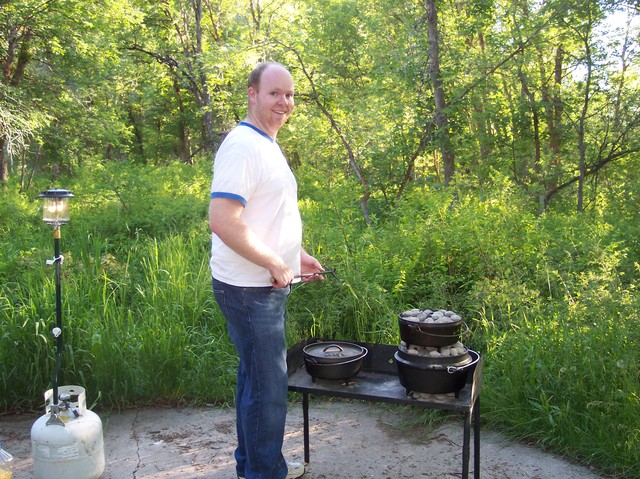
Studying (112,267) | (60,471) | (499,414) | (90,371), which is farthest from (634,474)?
(112,267)

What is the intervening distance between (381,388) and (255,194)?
1.19 metres

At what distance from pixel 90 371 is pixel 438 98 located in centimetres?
627

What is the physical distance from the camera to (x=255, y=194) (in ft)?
7.92

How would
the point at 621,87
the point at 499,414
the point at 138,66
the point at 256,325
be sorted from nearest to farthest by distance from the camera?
the point at 256,325 < the point at 499,414 < the point at 621,87 < the point at 138,66

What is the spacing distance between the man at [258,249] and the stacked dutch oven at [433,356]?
0.59 m

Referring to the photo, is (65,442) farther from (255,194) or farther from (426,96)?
(426,96)

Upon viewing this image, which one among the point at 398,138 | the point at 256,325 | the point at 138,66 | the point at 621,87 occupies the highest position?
the point at 138,66

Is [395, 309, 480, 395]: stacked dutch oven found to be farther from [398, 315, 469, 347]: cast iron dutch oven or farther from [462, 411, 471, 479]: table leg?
[462, 411, 471, 479]: table leg

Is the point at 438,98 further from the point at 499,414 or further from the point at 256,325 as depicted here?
the point at 256,325

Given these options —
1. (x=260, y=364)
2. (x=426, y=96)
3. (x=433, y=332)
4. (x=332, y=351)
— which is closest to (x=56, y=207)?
(x=260, y=364)

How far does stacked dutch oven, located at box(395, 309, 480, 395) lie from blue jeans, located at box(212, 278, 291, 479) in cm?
58

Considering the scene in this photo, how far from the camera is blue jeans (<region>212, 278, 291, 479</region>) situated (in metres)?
2.46

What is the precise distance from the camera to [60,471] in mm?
2967

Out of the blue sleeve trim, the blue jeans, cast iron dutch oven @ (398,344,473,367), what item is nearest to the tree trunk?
cast iron dutch oven @ (398,344,473,367)
